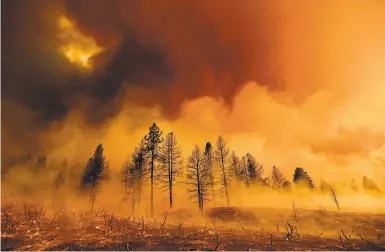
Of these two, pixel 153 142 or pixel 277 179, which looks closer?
pixel 153 142

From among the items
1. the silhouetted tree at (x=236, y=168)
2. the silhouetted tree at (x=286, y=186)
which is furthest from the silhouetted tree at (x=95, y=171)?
the silhouetted tree at (x=286, y=186)

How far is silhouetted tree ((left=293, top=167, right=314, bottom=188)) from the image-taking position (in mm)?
59825

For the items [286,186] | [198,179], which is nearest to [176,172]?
[198,179]

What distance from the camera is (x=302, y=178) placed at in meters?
60.7

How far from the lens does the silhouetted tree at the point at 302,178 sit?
196 ft

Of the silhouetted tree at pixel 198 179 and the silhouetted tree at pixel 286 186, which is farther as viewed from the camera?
the silhouetted tree at pixel 286 186

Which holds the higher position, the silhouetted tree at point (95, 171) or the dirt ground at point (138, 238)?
the silhouetted tree at point (95, 171)

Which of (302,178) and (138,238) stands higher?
(302,178)

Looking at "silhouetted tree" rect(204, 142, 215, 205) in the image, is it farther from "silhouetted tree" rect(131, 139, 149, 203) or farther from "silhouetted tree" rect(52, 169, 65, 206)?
"silhouetted tree" rect(52, 169, 65, 206)

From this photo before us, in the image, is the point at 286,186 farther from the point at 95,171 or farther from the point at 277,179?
the point at 95,171

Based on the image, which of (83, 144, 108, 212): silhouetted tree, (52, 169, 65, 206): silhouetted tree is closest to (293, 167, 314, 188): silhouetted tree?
(83, 144, 108, 212): silhouetted tree

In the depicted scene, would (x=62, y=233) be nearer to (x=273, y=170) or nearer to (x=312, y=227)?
(x=312, y=227)

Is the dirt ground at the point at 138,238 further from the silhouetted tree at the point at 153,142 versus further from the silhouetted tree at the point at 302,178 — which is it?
the silhouetted tree at the point at 302,178

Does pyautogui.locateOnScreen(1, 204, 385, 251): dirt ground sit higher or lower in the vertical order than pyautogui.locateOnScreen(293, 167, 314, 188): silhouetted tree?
lower
